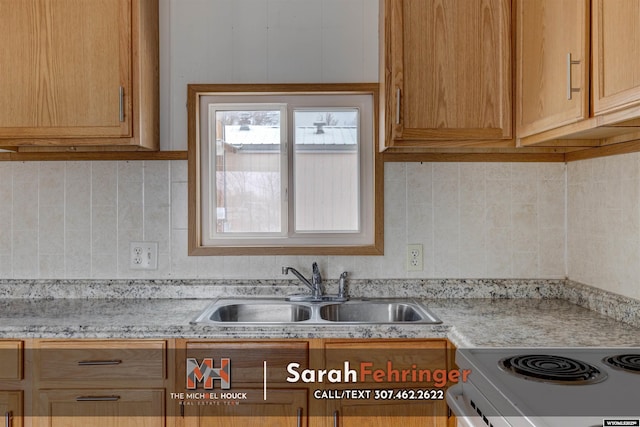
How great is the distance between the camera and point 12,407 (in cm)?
177

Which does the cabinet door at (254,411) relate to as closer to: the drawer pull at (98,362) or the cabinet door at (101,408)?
the cabinet door at (101,408)

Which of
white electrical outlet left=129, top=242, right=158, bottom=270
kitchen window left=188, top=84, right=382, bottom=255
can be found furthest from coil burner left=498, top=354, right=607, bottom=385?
white electrical outlet left=129, top=242, right=158, bottom=270

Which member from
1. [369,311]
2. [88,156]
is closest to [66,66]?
[88,156]

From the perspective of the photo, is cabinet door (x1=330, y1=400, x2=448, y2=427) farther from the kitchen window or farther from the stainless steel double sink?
the kitchen window

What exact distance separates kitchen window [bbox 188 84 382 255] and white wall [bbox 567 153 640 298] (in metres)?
0.89

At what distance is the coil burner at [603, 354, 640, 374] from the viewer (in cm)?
128

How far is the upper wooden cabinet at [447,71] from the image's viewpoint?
6.35ft

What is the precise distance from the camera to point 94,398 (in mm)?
1771

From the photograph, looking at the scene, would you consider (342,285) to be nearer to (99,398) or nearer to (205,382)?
(205,382)

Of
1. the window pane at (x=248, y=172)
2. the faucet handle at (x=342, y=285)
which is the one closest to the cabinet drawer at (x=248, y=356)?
the faucet handle at (x=342, y=285)

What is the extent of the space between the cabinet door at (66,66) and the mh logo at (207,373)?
3.11ft

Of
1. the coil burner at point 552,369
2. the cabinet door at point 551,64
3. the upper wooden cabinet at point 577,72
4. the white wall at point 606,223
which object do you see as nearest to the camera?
the coil burner at point 552,369

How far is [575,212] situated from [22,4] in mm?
2460

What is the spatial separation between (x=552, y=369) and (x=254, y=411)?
3.30 ft
